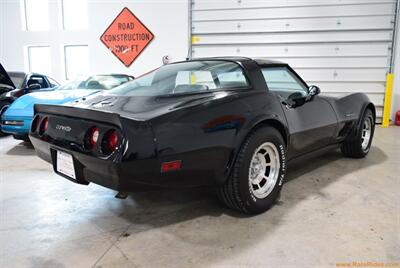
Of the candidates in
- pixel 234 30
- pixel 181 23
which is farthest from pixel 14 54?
pixel 234 30

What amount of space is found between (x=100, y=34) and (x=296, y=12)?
17.7ft

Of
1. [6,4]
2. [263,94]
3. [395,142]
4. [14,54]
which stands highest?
[6,4]

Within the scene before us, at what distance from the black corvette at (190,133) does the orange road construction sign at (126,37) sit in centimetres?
627

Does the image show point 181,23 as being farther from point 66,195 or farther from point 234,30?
point 66,195

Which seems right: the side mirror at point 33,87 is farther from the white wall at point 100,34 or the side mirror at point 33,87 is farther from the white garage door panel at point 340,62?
the white garage door panel at point 340,62

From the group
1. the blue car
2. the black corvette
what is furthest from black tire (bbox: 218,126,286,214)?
the blue car

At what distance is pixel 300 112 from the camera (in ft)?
8.71

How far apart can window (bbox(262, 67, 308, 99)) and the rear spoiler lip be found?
62.9 inches

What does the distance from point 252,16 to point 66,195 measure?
20.8ft

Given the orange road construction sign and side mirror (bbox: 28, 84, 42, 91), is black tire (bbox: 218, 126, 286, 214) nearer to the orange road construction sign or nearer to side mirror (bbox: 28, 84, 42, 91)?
side mirror (bbox: 28, 84, 42, 91)

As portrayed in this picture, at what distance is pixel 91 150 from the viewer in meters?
1.72

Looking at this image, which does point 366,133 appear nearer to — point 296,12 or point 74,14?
point 296,12

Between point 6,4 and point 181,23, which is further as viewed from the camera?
point 6,4

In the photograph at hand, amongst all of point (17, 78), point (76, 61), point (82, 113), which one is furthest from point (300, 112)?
point (76, 61)
